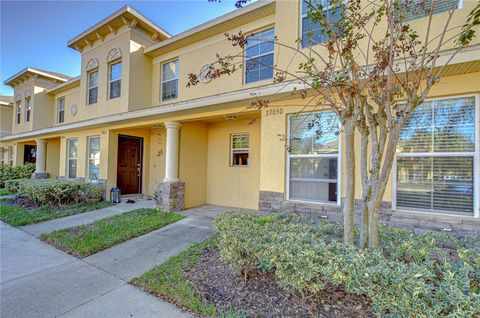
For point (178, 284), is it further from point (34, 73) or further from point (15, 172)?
point (34, 73)

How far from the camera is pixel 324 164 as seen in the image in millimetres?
4812

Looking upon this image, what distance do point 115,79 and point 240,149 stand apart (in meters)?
5.73

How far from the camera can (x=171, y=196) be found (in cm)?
698

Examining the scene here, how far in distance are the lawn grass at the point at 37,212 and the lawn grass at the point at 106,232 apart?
1.66 meters

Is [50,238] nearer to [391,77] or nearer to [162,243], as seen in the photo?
[162,243]

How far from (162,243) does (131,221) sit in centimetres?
170

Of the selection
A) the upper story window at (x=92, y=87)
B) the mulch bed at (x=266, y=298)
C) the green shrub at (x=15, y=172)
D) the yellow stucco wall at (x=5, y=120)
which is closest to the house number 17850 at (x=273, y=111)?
the mulch bed at (x=266, y=298)

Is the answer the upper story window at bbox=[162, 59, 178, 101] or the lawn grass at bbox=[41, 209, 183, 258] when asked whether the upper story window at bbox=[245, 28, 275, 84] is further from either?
the lawn grass at bbox=[41, 209, 183, 258]

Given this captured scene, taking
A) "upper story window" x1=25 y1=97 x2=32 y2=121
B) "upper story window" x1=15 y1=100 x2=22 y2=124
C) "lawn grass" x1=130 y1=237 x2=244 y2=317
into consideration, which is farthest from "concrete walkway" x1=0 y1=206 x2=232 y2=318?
"upper story window" x1=15 y1=100 x2=22 y2=124

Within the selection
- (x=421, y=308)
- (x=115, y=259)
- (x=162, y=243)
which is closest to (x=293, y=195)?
(x=162, y=243)

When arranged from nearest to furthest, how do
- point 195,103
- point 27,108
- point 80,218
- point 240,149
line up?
point 195,103, point 80,218, point 240,149, point 27,108

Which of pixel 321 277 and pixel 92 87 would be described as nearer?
pixel 321 277

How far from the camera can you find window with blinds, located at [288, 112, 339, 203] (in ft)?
15.4

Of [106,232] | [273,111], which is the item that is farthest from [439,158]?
[106,232]
